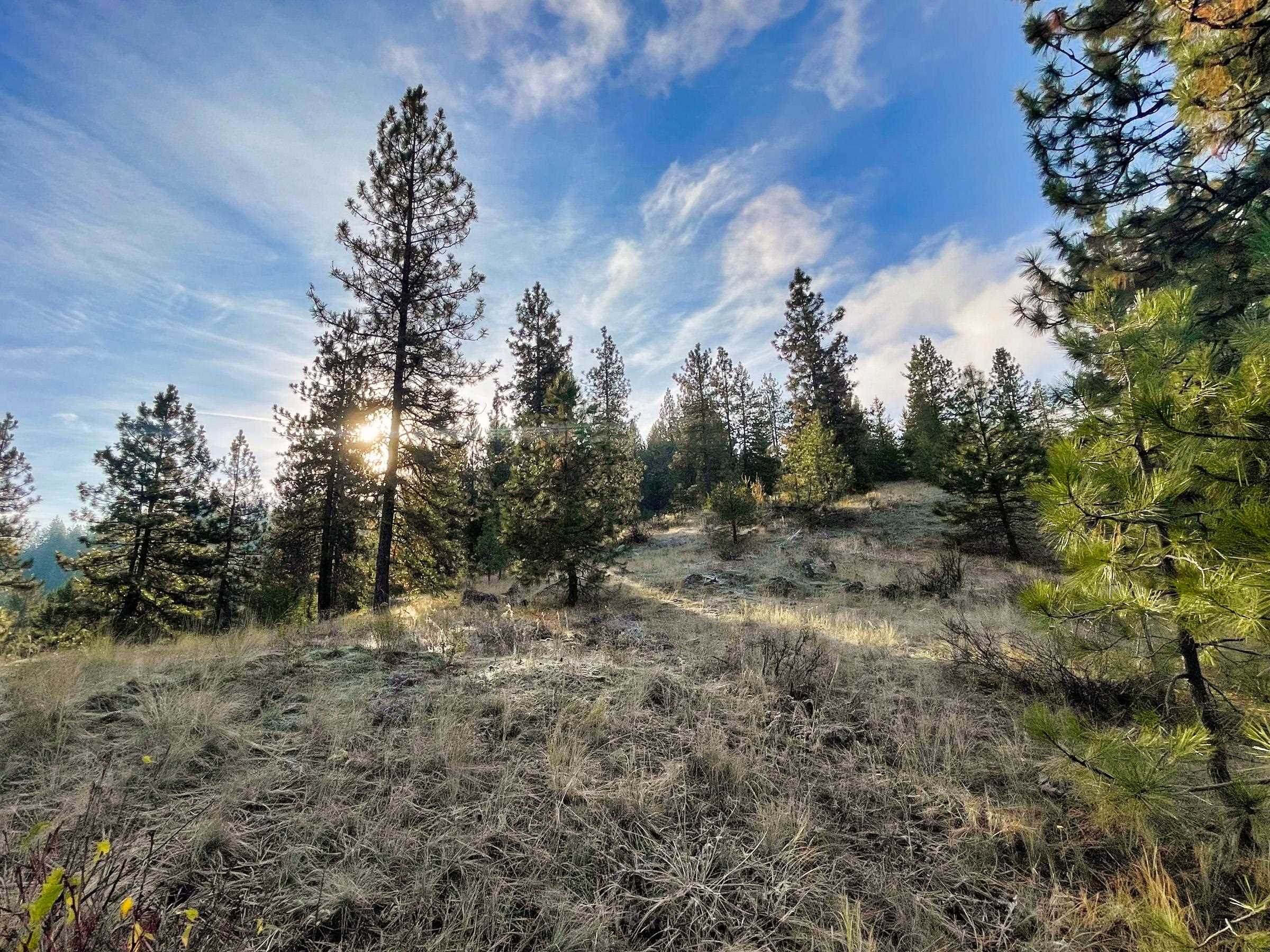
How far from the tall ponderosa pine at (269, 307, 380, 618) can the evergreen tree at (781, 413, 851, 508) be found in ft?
59.9

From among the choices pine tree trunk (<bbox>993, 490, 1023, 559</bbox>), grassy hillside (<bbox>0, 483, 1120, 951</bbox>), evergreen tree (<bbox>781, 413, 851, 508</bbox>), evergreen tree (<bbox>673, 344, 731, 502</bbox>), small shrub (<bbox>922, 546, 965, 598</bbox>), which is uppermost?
evergreen tree (<bbox>673, 344, 731, 502</bbox>)

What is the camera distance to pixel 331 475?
53.1ft

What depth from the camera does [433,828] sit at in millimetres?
2850

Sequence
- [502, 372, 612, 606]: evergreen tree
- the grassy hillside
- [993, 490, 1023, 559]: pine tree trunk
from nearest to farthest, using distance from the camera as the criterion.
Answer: the grassy hillside < [502, 372, 612, 606]: evergreen tree < [993, 490, 1023, 559]: pine tree trunk

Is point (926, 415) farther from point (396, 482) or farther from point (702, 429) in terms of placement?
point (396, 482)

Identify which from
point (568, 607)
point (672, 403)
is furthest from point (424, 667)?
point (672, 403)

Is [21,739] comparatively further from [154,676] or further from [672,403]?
[672,403]

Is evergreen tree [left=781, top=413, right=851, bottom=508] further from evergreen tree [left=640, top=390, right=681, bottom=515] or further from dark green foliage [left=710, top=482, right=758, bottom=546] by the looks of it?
evergreen tree [left=640, top=390, right=681, bottom=515]

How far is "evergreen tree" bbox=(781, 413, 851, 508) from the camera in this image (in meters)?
22.2

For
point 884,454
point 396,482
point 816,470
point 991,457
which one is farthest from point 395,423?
point 884,454

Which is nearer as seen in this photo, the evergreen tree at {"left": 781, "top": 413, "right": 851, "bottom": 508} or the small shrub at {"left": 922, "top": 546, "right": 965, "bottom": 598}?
the small shrub at {"left": 922, "top": 546, "right": 965, "bottom": 598}

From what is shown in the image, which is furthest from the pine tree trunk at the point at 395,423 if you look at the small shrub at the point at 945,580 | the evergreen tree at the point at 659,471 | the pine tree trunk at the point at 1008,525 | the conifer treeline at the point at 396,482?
the evergreen tree at the point at 659,471

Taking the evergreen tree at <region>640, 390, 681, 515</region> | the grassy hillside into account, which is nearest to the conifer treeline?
the grassy hillside

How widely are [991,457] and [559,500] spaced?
15.5 m
